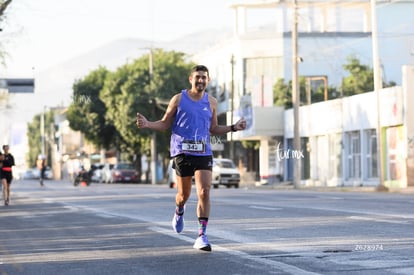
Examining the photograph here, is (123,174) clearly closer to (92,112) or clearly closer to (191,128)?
(92,112)

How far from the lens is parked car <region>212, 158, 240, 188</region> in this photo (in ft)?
181

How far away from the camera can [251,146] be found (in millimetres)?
76250

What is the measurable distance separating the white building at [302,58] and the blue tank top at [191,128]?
153ft

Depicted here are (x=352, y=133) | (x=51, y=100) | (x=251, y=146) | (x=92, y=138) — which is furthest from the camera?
(x=51, y=100)

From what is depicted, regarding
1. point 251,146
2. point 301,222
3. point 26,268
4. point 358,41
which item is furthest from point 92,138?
point 26,268

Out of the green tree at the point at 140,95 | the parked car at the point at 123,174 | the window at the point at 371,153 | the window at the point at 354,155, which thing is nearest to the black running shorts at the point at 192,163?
the window at the point at 371,153

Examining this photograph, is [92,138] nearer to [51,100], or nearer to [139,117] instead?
[139,117]

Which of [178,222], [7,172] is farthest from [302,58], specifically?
[178,222]

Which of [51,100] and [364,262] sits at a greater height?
[51,100]

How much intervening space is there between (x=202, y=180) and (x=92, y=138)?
253 feet

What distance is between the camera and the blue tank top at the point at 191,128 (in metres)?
12.2

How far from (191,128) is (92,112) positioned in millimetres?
75624

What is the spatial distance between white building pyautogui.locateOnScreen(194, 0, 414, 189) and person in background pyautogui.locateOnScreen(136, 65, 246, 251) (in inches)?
1834

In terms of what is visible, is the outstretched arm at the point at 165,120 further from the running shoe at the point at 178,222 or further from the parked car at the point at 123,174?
the parked car at the point at 123,174
